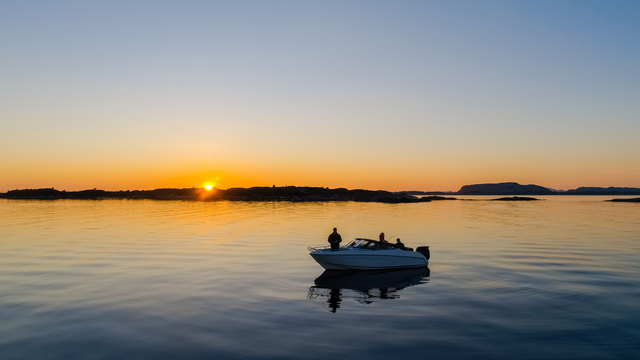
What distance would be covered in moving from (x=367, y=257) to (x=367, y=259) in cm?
17

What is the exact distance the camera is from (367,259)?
1189 inches

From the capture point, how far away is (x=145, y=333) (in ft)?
54.5

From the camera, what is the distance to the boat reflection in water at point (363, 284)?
917 inches

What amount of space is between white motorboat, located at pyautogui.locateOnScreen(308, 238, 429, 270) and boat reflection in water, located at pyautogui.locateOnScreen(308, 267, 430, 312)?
20.4 inches

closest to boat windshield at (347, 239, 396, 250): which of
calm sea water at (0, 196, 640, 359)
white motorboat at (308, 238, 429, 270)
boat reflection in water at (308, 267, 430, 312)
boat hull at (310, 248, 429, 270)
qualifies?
white motorboat at (308, 238, 429, 270)

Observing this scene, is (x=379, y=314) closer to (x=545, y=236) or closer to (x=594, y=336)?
(x=594, y=336)

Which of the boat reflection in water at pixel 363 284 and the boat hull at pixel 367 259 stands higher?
the boat hull at pixel 367 259

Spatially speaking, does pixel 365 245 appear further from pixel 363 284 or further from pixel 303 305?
pixel 303 305

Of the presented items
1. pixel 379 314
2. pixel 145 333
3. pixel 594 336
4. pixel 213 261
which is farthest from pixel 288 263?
pixel 594 336

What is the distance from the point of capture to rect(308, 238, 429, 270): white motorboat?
97.0 feet

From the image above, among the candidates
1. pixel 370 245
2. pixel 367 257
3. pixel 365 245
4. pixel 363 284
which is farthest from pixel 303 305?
pixel 370 245

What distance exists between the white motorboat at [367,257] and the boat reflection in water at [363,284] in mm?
517

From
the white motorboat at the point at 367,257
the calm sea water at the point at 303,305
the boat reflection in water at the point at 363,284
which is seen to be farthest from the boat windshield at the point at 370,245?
the calm sea water at the point at 303,305

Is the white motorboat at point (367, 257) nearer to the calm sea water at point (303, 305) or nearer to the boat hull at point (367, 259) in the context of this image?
the boat hull at point (367, 259)
